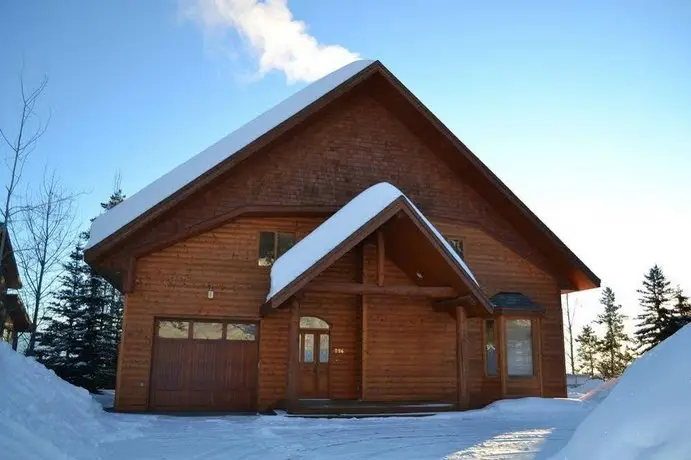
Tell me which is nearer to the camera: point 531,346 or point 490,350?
point 490,350

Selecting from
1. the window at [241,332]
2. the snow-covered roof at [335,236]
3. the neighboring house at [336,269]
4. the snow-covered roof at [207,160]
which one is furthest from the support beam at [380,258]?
the snow-covered roof at [207,160]

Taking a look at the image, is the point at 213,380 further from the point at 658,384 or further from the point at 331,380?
the point at 658,384

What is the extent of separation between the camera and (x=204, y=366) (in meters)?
13.7

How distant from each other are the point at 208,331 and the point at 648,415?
37.1 ft

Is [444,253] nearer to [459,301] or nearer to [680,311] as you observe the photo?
[459,301]

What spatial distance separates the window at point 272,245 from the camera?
14.6m

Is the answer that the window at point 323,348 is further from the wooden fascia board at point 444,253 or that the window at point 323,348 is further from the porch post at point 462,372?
the wooden fascia board at point 444,253

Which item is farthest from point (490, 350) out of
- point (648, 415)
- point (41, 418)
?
point (41, 418)

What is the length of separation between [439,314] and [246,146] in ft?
23.8

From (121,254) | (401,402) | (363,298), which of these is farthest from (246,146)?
(401,402)

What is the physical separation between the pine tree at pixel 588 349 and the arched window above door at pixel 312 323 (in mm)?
40503

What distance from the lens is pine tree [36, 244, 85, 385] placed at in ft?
64.8

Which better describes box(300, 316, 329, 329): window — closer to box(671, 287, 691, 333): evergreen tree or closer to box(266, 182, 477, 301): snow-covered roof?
box(266, 182, 477, 301): snow-covered roof

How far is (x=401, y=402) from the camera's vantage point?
14.3 meters
